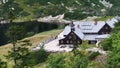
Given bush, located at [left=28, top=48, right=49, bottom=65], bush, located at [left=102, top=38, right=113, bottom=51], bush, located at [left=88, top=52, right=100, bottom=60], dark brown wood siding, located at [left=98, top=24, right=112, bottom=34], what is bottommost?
dark brown wood siding, located at [left=98, top=24, right=112, bottom=34]

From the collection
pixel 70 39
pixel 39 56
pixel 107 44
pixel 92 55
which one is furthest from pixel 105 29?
pixel 92 55

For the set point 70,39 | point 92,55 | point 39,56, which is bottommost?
point 70,39

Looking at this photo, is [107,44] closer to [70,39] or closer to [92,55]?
[92,55]

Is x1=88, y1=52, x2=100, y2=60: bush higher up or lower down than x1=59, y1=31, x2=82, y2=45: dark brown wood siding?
higher up

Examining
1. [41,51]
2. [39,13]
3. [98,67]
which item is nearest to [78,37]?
[41,51]

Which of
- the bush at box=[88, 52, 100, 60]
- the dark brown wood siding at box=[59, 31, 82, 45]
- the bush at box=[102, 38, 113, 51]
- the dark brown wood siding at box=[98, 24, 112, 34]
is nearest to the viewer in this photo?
the bush at box=[88, 52, 100, 60]

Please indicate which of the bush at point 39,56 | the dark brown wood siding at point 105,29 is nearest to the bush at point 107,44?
the bush at point 39,56

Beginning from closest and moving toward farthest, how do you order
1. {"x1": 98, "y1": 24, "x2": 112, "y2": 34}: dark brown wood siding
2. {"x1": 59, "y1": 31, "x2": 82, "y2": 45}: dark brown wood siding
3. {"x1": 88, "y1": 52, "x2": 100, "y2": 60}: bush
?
1. {"x1": 88, "y1": 52, "x2": 100, "y2": 60}: bush
2. {"x1": 59, "y1": 31, "x2": 82, "y2": 45}: dark brown wood siding
3. {"x1": 98, "y1": 24, "x2": 112, "y2": 34}: dark brown wood siding

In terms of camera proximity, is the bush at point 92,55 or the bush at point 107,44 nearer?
the bush at point 92,55

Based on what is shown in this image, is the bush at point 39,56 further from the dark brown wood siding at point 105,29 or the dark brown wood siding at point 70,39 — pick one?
the dark brown wood siding at point 105,29

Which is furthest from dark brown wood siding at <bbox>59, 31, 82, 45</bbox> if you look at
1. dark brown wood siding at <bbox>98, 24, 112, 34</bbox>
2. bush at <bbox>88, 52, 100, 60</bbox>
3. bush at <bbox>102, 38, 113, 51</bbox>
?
bush at <bbox>88, 52, 100, 60</bbox>

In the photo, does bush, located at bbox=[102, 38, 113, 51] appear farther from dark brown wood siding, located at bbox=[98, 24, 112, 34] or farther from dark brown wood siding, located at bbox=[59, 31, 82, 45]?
dark brown wood siding, located at bbox=[98, 24, 112, 34]
